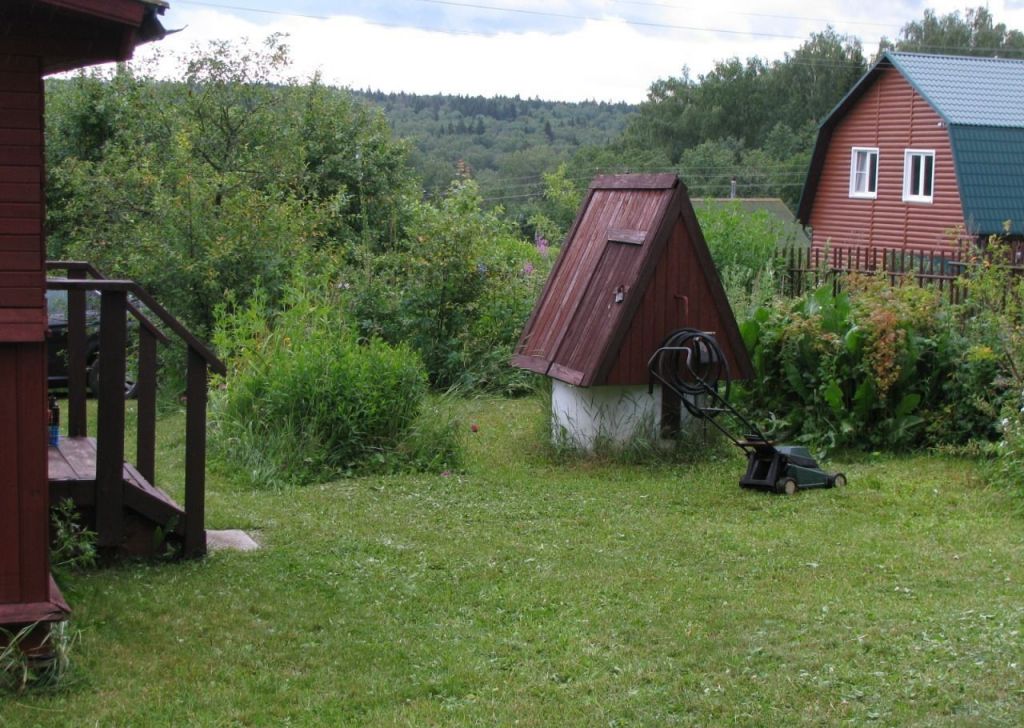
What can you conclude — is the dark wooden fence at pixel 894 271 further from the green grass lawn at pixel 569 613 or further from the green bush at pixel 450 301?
the green grass lawn at pixel 569 613

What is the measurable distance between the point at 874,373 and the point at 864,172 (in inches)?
1010

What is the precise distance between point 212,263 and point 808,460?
25.1 feet

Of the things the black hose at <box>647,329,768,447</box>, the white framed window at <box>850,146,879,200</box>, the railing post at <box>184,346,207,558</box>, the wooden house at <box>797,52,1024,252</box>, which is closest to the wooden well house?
the black hose at <box>647,329,768,447</box>

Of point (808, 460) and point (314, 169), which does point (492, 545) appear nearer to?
point (808, 460)

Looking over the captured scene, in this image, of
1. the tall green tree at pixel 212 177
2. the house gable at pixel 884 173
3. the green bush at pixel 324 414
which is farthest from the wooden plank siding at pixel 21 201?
the house gable at pixel 884 173

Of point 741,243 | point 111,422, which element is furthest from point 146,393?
point 741,243

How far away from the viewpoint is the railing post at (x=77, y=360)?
725 centimetres

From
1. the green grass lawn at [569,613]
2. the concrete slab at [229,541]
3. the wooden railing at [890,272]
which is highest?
the wooden railing at [890,272]

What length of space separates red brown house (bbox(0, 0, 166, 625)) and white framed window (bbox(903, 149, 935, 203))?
28971 millimetres

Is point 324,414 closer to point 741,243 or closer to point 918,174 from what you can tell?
point 741,243

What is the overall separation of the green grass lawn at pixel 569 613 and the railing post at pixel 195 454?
8.4 inches

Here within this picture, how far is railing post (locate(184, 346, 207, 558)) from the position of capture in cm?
674

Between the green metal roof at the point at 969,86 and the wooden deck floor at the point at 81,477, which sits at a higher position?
the green metal roof at the point at 969,86

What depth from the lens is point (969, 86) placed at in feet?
102
